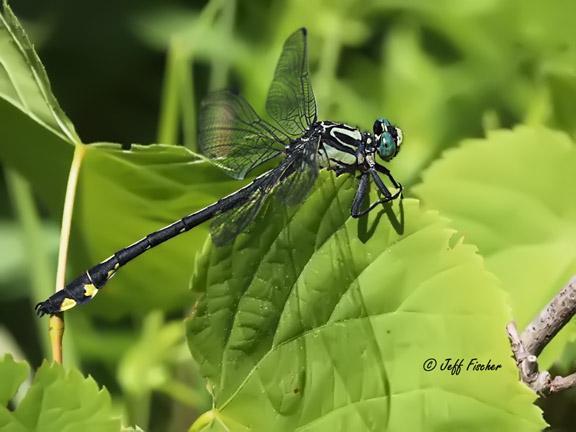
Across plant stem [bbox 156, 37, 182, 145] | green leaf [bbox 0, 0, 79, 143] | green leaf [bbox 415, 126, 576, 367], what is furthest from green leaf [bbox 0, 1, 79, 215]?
green leaf [bbox 415, 126, 576, 367]

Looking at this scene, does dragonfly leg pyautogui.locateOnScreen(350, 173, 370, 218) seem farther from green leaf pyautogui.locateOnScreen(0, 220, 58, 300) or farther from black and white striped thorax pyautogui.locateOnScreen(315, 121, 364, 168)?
green leaf pyautogui.locateOnScreen(0, 220, 58, 300)

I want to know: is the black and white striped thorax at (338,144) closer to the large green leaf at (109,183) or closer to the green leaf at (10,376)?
the large green leaf at (109,183)

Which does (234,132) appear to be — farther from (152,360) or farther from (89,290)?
(152,360)

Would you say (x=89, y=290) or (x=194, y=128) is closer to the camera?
(x=89, y=290)

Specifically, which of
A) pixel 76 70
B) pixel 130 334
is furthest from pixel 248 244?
pixel 76 70

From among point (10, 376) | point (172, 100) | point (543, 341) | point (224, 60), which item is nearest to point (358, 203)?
point (543, 341)

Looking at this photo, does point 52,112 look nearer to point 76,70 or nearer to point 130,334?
point 130,334

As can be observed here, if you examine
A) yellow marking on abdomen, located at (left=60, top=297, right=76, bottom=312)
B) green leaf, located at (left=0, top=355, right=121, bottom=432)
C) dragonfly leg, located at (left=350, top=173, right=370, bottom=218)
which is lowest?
green leaf, located at (left=0, top=355, right=121, bottom=432)
